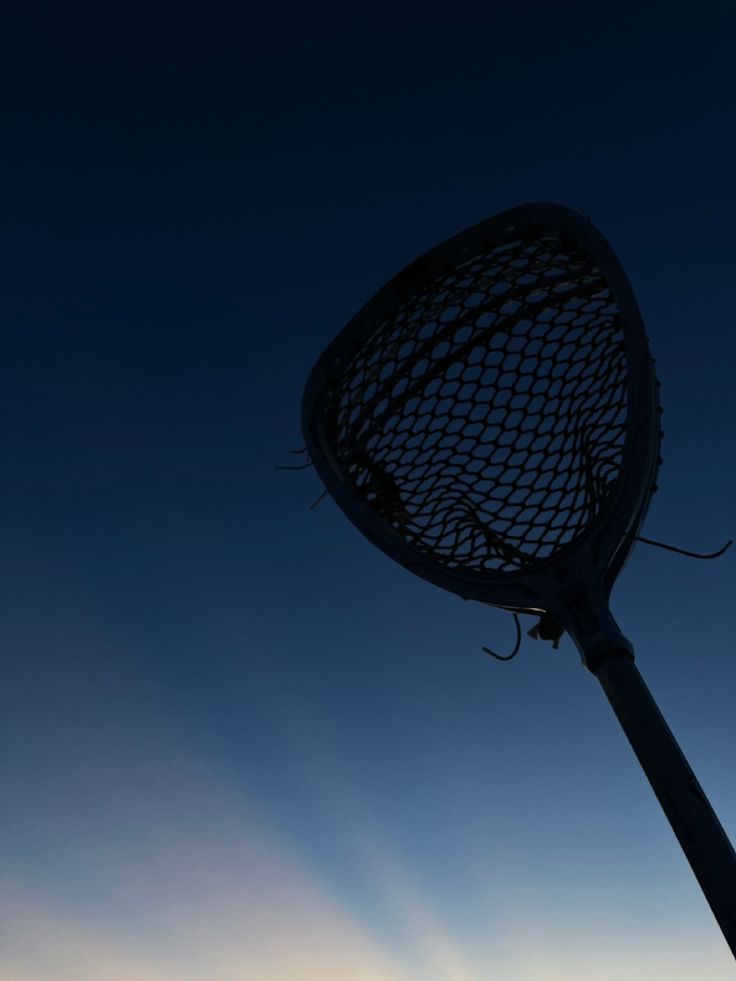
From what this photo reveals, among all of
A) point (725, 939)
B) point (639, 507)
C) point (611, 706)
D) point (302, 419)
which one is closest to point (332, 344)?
point (302, 419)

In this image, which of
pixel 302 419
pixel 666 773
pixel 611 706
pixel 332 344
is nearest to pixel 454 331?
pixel 332 344

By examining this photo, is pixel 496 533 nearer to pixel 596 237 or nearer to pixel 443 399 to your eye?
pixel 443 399

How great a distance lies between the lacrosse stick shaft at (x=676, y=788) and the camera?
200cm

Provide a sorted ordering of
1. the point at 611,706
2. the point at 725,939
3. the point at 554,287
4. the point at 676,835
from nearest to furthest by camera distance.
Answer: the point at 725,939, the point at 676,835, the point at 611,706, the point at 554,287

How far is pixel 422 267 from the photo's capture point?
160 inches

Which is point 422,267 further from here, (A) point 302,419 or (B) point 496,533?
(B) point 496,533

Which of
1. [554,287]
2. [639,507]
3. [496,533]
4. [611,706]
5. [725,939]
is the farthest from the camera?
[554,287]

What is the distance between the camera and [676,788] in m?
2.21

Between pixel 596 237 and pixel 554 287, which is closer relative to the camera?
pixel 596 237

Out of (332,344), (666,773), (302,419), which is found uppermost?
(332,344)

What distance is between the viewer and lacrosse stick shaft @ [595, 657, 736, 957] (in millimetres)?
2004

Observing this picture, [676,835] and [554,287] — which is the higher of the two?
[554,287]

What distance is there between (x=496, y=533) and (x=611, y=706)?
113 cm

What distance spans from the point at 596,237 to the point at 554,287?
497 mm
